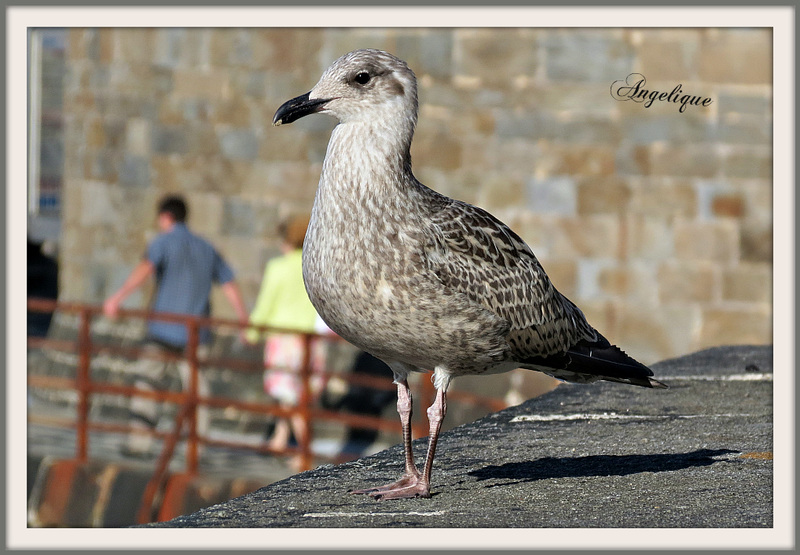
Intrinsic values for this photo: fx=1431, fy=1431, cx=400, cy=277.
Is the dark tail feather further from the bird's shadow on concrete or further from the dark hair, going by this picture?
the dark hair

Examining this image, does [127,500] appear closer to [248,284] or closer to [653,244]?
[248,284]

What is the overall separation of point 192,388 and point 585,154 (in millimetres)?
4433

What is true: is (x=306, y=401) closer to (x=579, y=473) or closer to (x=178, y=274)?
(x=178, y=274)

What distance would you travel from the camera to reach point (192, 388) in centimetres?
1216

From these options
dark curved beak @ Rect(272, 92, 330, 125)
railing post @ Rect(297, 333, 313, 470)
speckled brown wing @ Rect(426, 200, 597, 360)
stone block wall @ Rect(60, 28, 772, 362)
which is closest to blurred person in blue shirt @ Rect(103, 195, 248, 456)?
railing post @ Rect(297, 333, 313, 470)

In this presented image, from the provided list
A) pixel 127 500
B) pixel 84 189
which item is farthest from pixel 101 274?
pixel 127 500

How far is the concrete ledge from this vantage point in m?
5.74

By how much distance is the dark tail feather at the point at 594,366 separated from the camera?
21.6 feet

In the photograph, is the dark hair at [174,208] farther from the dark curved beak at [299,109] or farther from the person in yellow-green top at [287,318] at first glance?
the dark curved beak at [299,109]

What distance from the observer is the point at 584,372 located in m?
6.65

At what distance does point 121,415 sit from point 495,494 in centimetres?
1064

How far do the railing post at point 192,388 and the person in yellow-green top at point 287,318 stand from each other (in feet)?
1.80
